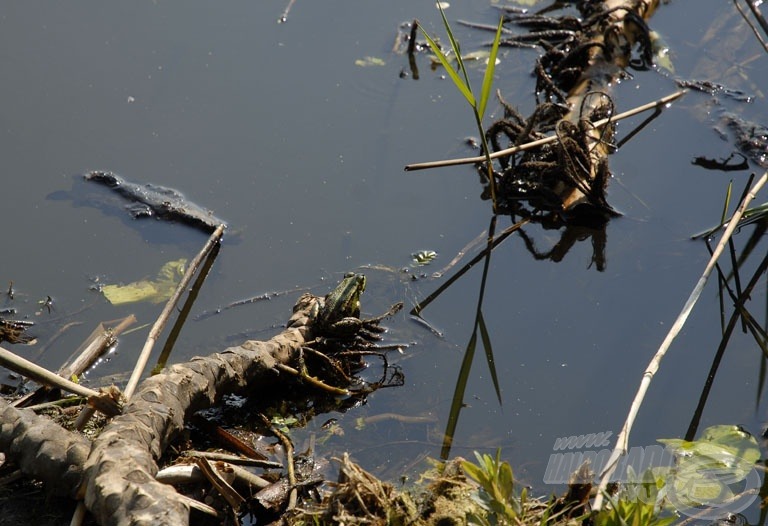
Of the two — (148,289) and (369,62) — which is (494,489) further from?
(369,62)

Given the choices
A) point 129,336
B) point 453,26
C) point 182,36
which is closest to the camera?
point 129,336

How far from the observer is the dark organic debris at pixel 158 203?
5.09 meters

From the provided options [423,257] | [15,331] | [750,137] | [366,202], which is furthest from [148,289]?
[750,137]

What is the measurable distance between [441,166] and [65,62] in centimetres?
300

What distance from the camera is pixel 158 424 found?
3225 millimetres

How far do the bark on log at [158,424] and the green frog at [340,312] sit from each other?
95 millimetres

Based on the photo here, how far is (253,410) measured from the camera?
4.00 meters

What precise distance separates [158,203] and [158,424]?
2.25 meters

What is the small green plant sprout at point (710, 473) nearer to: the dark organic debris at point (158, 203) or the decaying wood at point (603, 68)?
the decaying wood at point (603, 68)

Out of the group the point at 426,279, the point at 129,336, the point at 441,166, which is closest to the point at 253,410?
the point at 129,336

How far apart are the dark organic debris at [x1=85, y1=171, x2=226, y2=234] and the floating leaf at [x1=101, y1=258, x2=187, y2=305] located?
40 centimetres

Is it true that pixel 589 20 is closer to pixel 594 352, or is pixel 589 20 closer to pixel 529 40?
pixel 529 40

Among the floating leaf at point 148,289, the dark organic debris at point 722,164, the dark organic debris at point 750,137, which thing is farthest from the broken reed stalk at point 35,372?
the dark organic debris at point 750,137

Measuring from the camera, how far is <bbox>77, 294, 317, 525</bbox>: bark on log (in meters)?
2.72
